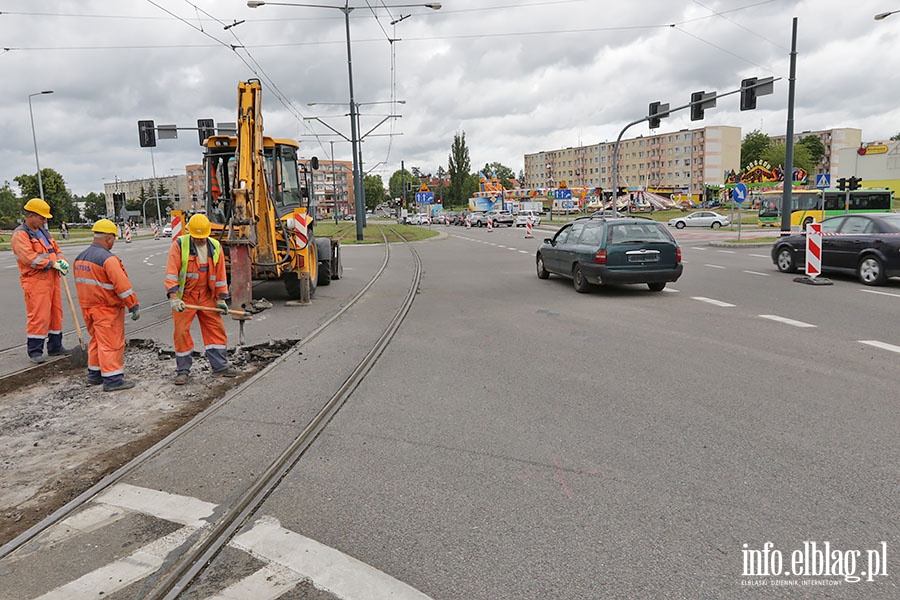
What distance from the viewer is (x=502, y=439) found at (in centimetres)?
481

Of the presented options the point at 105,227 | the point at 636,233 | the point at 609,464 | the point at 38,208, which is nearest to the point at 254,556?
the point at 609,464

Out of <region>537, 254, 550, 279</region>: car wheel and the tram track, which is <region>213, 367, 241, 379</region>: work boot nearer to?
the tram track

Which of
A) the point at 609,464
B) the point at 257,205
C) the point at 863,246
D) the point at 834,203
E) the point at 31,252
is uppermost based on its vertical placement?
the point at 257,205

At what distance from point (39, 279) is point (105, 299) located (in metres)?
2.47

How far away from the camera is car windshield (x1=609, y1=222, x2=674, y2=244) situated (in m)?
12.4

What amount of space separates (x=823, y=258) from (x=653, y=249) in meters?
5.21

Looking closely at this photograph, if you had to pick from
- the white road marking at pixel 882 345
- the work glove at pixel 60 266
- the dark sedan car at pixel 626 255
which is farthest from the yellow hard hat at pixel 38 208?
the white road marking at pixel 882 345

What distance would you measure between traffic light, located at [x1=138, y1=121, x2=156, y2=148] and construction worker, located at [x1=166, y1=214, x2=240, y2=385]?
84.9ft

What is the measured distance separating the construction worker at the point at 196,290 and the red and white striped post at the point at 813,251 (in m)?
A: 12.5

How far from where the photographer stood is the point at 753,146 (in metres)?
130

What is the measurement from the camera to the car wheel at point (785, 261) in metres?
16.0

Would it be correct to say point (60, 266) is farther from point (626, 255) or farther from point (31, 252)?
point (626, 255)

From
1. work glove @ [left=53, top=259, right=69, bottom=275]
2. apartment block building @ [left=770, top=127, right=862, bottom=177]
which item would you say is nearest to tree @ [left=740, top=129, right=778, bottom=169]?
apartment block building @ [left=770, top=127, right=862, bottom=177]

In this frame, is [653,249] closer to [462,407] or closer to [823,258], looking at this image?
[823,258]
